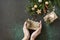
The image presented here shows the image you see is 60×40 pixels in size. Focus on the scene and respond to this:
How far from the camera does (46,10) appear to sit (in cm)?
265

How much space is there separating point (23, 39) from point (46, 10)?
0.37m

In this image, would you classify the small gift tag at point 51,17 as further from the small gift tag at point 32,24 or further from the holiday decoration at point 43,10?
the small gift tag at point 32,24

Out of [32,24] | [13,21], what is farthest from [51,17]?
[13,21]

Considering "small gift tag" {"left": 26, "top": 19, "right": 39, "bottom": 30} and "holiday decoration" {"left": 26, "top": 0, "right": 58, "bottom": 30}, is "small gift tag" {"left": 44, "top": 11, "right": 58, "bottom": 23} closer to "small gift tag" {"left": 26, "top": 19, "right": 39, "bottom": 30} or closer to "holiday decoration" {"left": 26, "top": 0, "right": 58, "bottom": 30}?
"holiday decoration" {"left": 26, "top": 0, "right": 58, "bottom": 30}

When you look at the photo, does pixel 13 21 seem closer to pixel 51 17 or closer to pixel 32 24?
pixel 32 24

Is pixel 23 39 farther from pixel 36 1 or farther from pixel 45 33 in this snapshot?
pixel 36 1

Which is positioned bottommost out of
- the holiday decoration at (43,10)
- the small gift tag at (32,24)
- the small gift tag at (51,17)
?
the small gift tag at (32,24)

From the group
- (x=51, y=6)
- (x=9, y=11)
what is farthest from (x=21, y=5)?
(x=51, y=6)

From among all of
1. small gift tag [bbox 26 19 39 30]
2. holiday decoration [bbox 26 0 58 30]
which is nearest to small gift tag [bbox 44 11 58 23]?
holiday decoration [bbox 26 0 58 30]

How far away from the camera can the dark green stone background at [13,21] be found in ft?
8.79

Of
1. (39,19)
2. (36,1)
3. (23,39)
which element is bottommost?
Result: (23,39)

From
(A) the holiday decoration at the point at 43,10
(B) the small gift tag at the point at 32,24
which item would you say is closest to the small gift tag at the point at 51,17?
(A) the holiday decoration at the point at 43,10

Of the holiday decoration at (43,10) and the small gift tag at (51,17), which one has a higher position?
the holiday decoration at (43,10)

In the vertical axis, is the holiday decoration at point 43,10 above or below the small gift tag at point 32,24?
above
